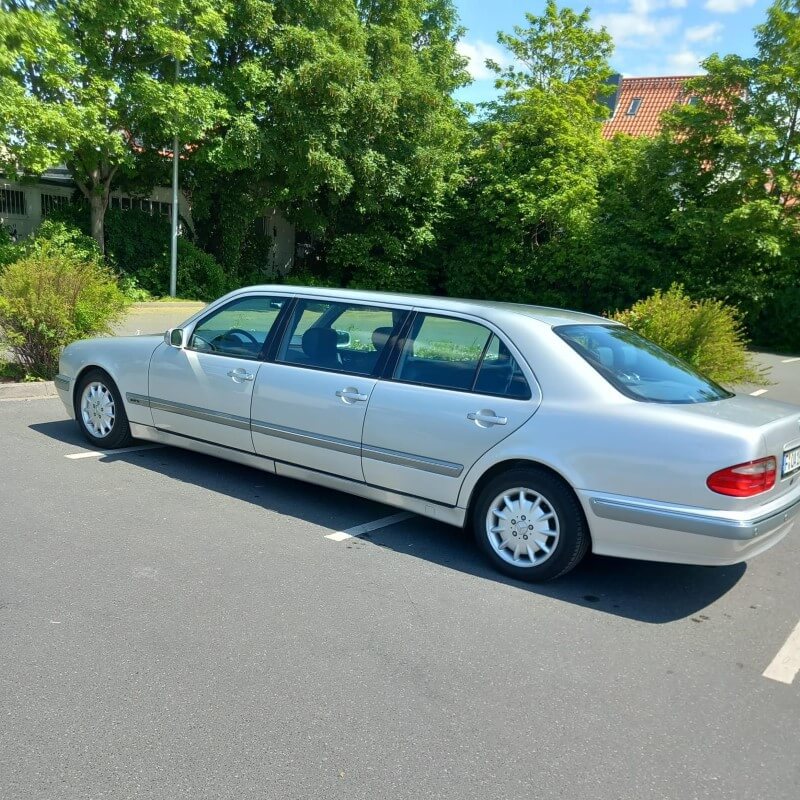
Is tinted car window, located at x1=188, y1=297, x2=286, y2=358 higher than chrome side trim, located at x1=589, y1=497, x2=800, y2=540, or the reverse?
tinted car window, located at x1=188, y1=297, x2=286, y2=358

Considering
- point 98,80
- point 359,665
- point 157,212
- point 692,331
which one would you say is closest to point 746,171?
point 692,331

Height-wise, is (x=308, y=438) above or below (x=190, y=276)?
below

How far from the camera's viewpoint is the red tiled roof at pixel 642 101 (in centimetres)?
3891

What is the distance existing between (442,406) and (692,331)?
631cm

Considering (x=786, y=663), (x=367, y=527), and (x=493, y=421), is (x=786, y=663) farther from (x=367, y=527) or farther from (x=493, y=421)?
(x=367, y=527)

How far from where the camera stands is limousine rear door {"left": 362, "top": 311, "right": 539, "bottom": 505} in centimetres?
440

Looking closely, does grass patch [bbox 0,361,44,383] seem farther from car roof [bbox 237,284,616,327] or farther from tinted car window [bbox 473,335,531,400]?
tinted car window [bbox 473,335,531,400]

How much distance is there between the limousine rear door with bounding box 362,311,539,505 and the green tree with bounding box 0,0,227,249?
11391 millimetres

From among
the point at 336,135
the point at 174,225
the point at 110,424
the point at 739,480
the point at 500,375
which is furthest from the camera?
the point at 336,135

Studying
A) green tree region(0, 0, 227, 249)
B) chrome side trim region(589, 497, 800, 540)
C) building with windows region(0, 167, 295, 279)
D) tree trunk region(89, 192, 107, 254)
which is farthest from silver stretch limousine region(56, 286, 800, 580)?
building with windows region(0, 167, 295, 279)

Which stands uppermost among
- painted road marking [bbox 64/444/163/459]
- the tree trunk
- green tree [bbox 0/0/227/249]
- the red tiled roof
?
the red tiled roof

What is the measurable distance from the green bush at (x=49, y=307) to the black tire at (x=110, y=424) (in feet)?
7.84

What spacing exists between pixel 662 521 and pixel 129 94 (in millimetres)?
16399

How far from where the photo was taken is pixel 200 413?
18.9ft
